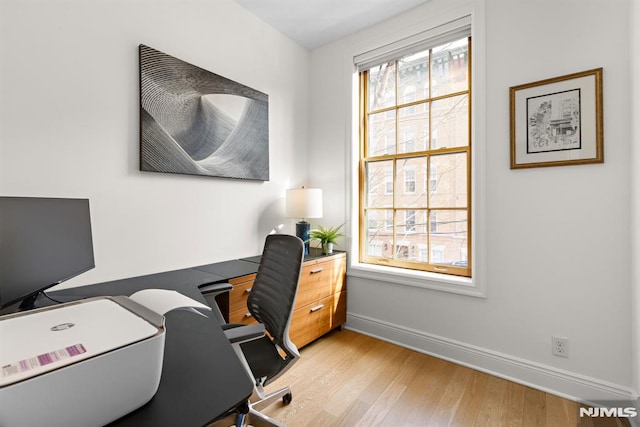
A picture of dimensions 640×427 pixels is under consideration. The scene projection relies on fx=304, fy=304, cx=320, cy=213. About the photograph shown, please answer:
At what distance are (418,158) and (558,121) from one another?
3.19ft

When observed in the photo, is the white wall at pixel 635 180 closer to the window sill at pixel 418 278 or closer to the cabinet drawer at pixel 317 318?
the window sill at pixel 418 278

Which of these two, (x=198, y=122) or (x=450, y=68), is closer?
(x=198, y=122)

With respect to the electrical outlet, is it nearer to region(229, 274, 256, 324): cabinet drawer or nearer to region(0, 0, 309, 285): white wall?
region(229, 274, 256, 324): cabinet drawer

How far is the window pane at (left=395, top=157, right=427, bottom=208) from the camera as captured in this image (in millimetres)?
2611

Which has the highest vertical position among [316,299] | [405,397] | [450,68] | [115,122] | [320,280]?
[450,68]

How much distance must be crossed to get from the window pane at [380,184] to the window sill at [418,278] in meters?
0.59

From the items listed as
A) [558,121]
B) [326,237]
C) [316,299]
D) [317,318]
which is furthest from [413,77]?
[317,318]

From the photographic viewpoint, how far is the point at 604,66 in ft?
5.83

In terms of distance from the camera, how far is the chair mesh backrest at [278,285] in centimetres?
140

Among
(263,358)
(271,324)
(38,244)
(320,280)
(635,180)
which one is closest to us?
(38,244)

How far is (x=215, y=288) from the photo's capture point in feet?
5.72

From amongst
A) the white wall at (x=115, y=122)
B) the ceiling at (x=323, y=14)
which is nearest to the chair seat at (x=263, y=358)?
the white wall at (x=115, y=122)

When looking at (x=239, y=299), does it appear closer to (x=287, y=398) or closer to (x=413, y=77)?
(x=287, y=398)

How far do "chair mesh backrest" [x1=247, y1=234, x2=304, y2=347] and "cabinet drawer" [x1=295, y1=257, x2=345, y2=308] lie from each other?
625 mm
